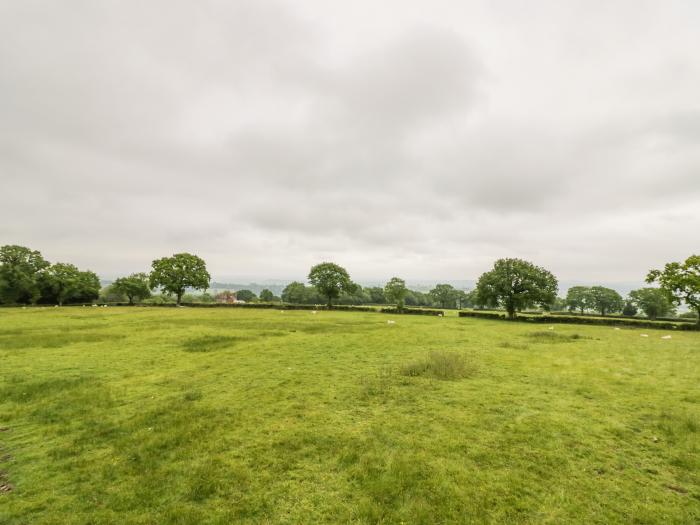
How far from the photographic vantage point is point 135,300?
4242 inches

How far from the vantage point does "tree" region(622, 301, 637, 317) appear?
103500mm

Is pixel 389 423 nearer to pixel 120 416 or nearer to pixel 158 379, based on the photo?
pixel 120 416

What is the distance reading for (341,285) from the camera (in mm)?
80750

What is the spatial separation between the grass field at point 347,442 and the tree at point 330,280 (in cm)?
6128

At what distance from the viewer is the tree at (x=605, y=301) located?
106 metres

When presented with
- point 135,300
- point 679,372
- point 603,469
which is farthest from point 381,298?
point 603,469

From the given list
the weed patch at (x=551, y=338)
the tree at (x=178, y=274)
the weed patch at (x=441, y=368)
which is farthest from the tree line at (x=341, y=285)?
the weed patch at (x=441, y=368)

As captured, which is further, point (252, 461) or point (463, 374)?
point (463, 374)

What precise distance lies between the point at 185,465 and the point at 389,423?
622 cm

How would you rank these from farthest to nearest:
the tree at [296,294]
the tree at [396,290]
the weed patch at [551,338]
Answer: the tree at [296,294] < the tree at [396,290] < the weed patch at [551,338]

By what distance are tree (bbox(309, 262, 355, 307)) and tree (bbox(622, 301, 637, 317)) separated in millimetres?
101718

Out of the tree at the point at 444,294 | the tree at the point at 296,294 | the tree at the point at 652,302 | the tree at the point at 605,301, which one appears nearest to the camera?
the tree at the point at 652,302

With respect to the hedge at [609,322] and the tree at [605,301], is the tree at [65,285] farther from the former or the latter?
the tree at [605,301]

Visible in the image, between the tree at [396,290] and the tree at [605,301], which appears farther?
the tree at [605,301]
